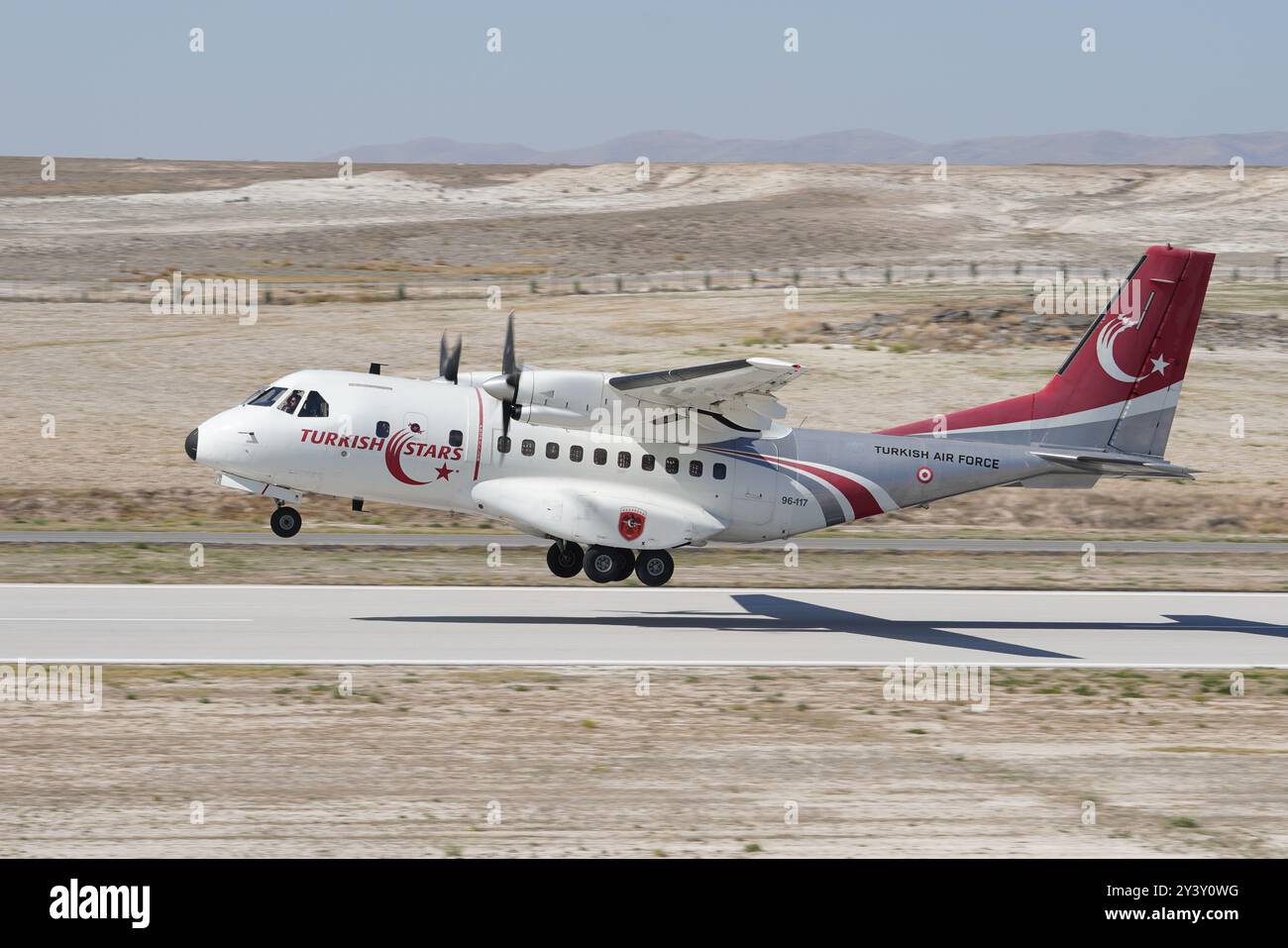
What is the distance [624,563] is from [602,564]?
414mm

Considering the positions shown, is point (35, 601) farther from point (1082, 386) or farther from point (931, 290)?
point (931, 290)

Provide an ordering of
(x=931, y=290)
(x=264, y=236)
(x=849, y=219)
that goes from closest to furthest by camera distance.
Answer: (x=931, y=290)
(x=264, y=236)
(x=849, y=219)

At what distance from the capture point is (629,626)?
23.2 m

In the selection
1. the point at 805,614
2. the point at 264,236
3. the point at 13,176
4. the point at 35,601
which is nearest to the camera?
the point at 35,601

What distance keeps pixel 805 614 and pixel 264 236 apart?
8224 centimetres

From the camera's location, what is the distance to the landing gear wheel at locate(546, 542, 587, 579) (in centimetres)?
2523

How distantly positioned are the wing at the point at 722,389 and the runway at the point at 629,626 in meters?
3.62

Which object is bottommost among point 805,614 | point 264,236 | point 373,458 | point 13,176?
point 805,614

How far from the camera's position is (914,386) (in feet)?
158

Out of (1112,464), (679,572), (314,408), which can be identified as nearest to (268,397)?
(314,408)

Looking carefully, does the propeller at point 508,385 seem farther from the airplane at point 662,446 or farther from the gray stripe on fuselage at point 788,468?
the gray stripe on fuselage at point 788,468

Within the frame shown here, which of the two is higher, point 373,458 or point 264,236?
point 264,236

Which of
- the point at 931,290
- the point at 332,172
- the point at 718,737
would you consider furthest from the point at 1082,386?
the point at 332,172

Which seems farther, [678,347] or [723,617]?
[678,347]
